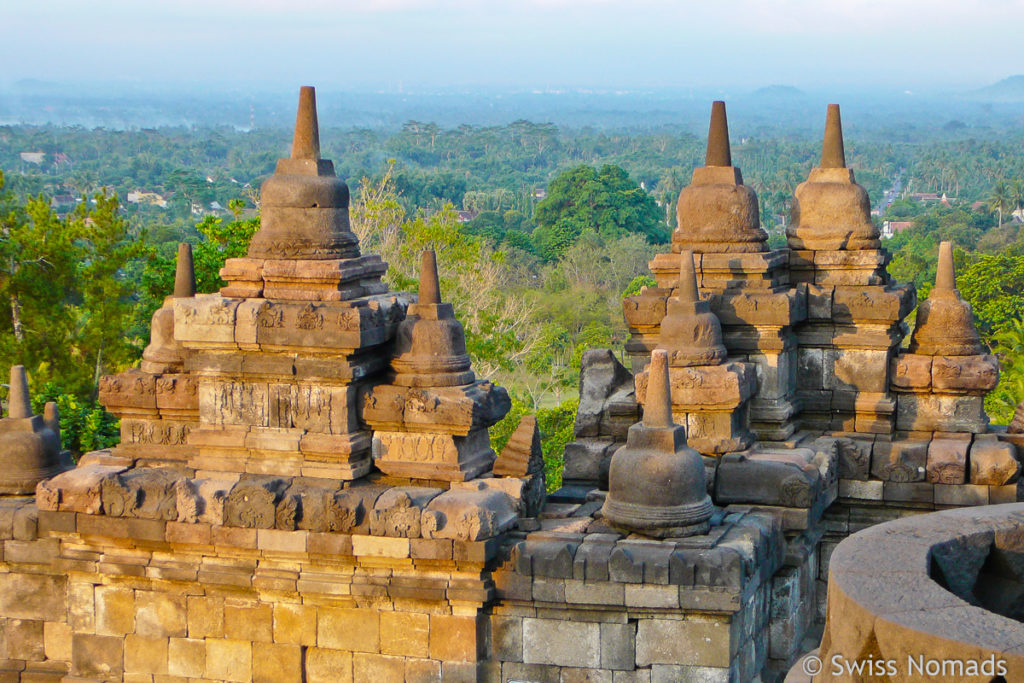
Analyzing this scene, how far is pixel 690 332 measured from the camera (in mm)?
9094

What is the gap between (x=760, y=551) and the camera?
8.05 m

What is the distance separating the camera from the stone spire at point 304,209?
8469 mm

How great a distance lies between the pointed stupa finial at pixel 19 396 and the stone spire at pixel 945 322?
19.9 feet

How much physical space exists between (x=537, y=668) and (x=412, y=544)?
1020 millimetres

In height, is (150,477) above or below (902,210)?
above

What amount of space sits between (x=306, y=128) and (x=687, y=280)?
2654 millimetres

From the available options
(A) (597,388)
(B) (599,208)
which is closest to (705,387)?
(A) (597,388)

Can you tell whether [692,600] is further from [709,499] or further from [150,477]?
[150,477]

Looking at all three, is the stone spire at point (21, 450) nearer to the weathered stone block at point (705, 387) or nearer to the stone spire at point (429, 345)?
the stone spire at point (429, 345)

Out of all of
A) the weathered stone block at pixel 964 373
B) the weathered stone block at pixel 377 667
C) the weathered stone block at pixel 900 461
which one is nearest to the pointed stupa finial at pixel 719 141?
the weathered stone block at pixel 964 373

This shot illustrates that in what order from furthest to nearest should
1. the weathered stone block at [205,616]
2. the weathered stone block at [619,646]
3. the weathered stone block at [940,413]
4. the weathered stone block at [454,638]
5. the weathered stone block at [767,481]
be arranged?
the weathered stone block at [940,413] → the weathered stone block at [767,481] → the weathered stone block at [205,616] → the weathered stone block at [454,638] → the weathered stone block at [619,646]

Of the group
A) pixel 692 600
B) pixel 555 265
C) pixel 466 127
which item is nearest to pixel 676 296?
pixel 692 600

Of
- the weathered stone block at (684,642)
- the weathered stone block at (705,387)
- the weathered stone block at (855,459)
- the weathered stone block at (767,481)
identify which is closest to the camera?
the weathered stone block at (684,642)

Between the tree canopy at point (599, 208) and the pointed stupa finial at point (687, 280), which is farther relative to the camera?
the tree canopy at point (599, 208)
